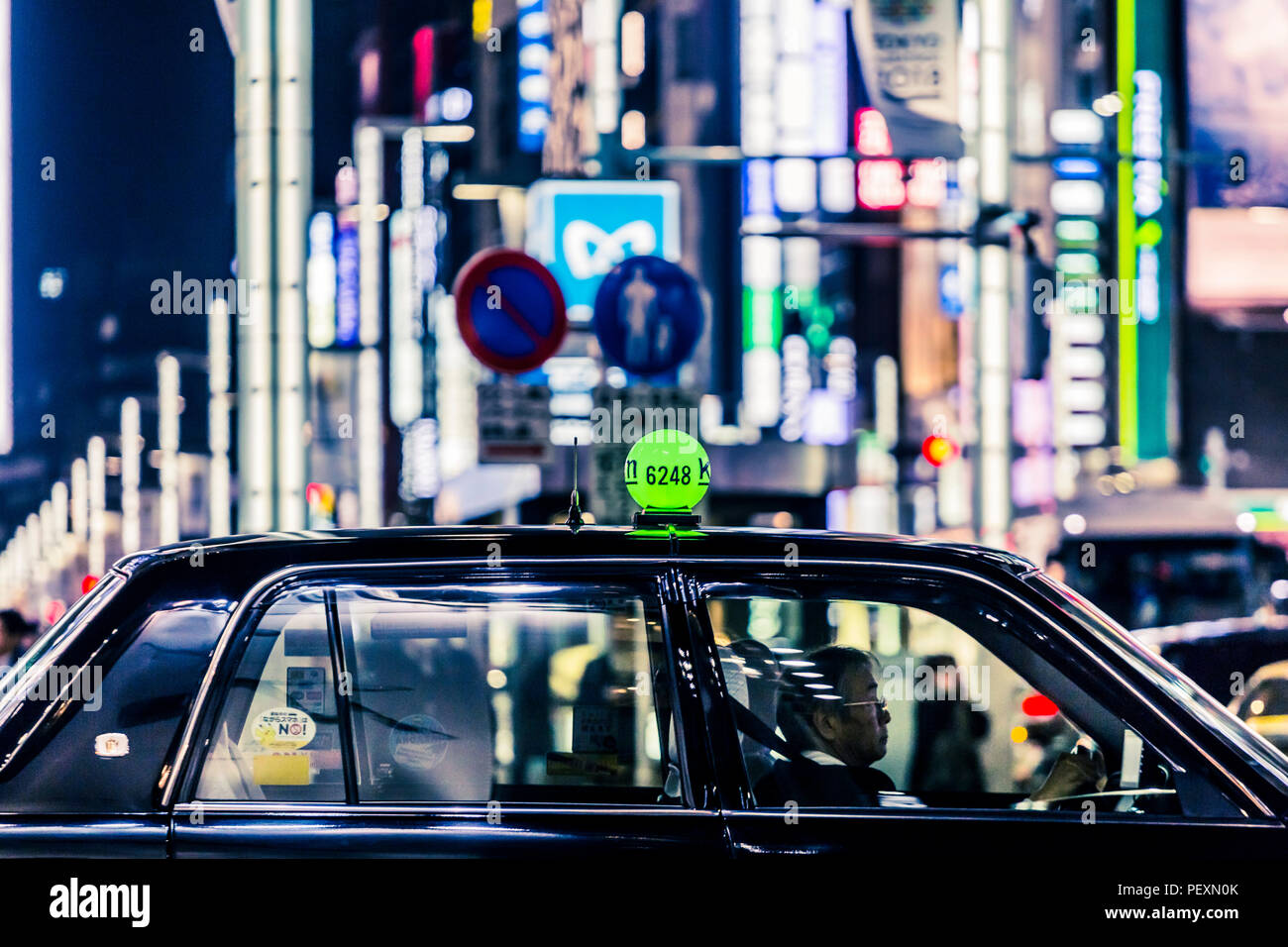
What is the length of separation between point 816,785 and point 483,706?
0.69m

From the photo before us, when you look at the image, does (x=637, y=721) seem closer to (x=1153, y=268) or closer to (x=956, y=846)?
(x=956, y=846)

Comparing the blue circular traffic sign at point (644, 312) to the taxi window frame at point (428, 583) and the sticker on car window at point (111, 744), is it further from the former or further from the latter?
the sticker on car window at point (111, 744)

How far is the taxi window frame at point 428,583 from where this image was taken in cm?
270

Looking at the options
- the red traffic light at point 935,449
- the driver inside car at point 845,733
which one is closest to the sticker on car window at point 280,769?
the driver inside car at point 845,733

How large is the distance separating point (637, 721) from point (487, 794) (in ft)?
1.10

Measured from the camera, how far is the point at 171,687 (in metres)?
2.72

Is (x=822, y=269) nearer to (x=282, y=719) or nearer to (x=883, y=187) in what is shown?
(x=883, y=187)

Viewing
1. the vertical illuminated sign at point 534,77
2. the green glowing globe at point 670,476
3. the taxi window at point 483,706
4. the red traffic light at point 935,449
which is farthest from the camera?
the vertical illuminated sign at point 534,77

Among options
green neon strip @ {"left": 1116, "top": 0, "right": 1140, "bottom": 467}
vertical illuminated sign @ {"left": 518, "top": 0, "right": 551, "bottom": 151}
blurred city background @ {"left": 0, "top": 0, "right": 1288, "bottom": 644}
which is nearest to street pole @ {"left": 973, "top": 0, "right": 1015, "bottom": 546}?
blurred city background @ {"left": 0, "top": 0, "right": 1288, "bottom": 644}

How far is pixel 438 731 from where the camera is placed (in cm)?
301

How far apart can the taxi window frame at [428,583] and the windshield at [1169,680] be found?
2.25ft

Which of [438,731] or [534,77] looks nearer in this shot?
[438,731]

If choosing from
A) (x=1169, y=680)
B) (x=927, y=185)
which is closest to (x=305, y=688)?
(x=1169, y=680)

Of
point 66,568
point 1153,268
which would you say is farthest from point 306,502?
point 66,568
